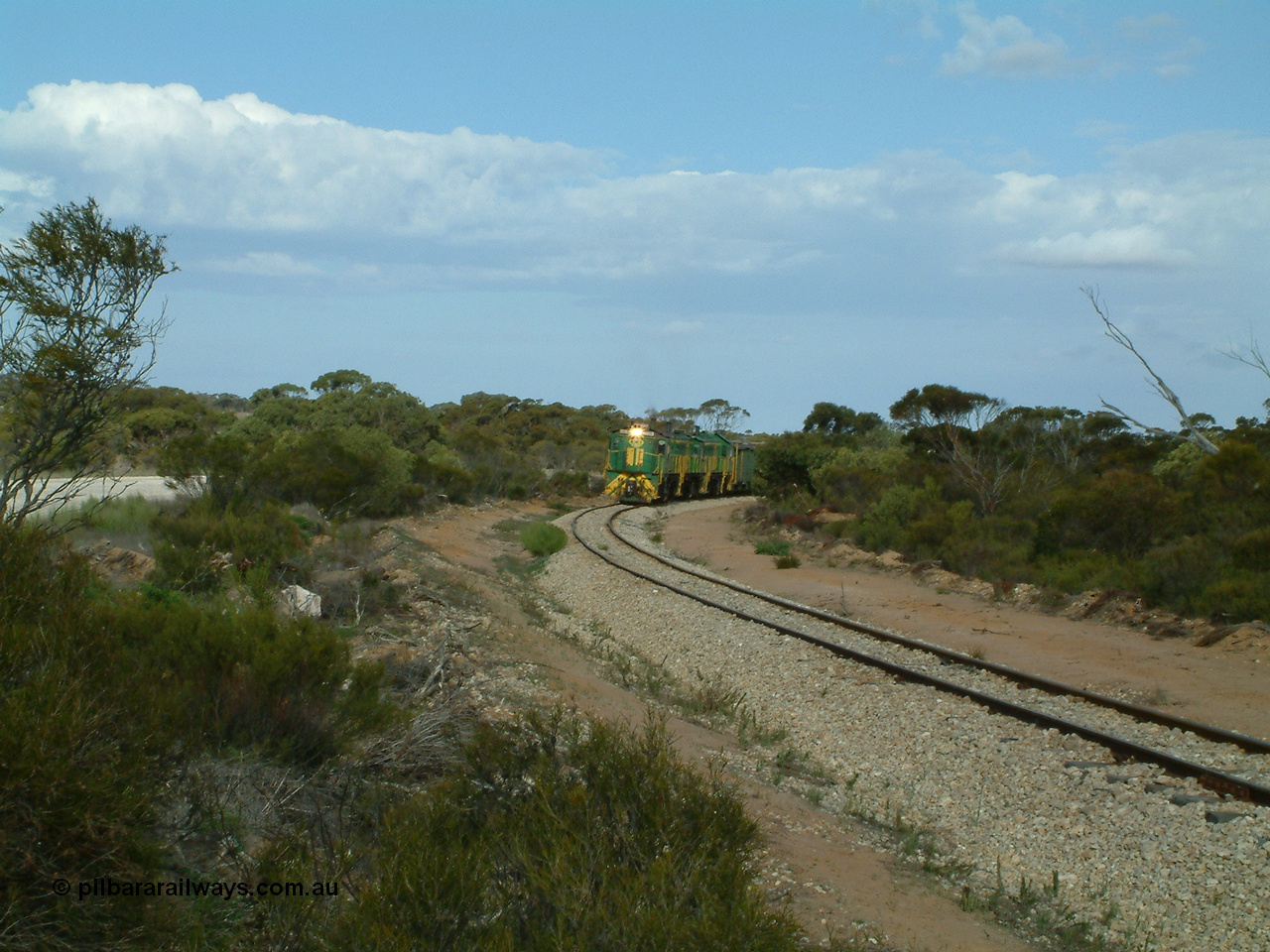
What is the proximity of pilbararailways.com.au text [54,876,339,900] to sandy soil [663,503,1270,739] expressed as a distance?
966cm

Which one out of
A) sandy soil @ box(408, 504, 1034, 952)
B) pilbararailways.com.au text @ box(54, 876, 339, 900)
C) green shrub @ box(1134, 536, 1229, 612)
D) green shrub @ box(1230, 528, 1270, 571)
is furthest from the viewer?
green shrub @ box(1134, 536, 1229, 612)

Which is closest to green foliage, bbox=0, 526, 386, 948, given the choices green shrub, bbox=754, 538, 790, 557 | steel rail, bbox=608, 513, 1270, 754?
steel rail, bbox=608, 513, 1270, 754

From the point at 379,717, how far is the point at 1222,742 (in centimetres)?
792

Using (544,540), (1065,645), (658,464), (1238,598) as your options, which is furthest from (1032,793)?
(658,464)

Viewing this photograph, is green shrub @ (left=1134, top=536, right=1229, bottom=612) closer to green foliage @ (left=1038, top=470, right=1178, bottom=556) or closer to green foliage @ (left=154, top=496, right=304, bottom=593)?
green foliage @ (left=1038, top=470, right=1178, bottom=556)

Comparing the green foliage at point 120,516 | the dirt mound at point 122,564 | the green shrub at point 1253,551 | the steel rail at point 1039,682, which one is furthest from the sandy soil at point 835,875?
the green shrub at point 1253,551

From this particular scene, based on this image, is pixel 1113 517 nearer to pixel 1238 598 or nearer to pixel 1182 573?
pixel 1182 573

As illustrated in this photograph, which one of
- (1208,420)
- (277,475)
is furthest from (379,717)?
(1208,420)

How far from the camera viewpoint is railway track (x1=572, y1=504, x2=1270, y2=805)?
8.11m

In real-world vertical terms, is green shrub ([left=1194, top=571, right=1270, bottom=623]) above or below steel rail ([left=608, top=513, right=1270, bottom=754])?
above

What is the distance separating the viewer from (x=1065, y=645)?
46.8 ft

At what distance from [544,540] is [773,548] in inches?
264

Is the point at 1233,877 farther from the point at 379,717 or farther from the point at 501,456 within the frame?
the point at 501,456

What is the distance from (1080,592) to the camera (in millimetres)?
17844
